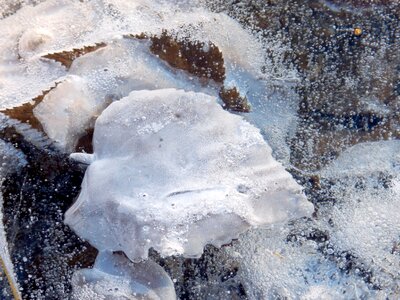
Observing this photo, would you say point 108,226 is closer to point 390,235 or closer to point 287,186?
point 287,186

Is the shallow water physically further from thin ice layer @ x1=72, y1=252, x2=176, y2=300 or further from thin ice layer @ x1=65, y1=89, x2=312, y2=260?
thin ice layer @ x1=65, y1=89, x2=312, y2=260

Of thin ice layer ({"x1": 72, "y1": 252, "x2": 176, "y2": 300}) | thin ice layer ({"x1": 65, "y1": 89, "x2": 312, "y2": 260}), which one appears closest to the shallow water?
thin ice layer ({"x1": 72, "y1": 252, "x2": 176, "y2": 300})

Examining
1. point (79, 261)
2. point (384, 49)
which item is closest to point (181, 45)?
point (384, 49)

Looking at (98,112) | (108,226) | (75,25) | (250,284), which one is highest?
(75,25)

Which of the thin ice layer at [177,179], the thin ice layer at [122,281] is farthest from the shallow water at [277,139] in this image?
the thin ice layer at [177,179]

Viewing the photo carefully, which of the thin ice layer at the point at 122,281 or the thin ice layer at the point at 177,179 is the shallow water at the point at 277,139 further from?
the thin ice layer at the point at 177,179

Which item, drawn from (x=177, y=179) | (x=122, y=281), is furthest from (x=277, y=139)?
(x=122, y=281)

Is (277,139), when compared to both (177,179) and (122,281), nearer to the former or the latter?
(177,179)

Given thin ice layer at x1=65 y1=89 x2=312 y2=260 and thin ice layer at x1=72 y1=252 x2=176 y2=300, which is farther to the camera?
thin ice layer at x1=72 y1=252 x2=176 y2=300
